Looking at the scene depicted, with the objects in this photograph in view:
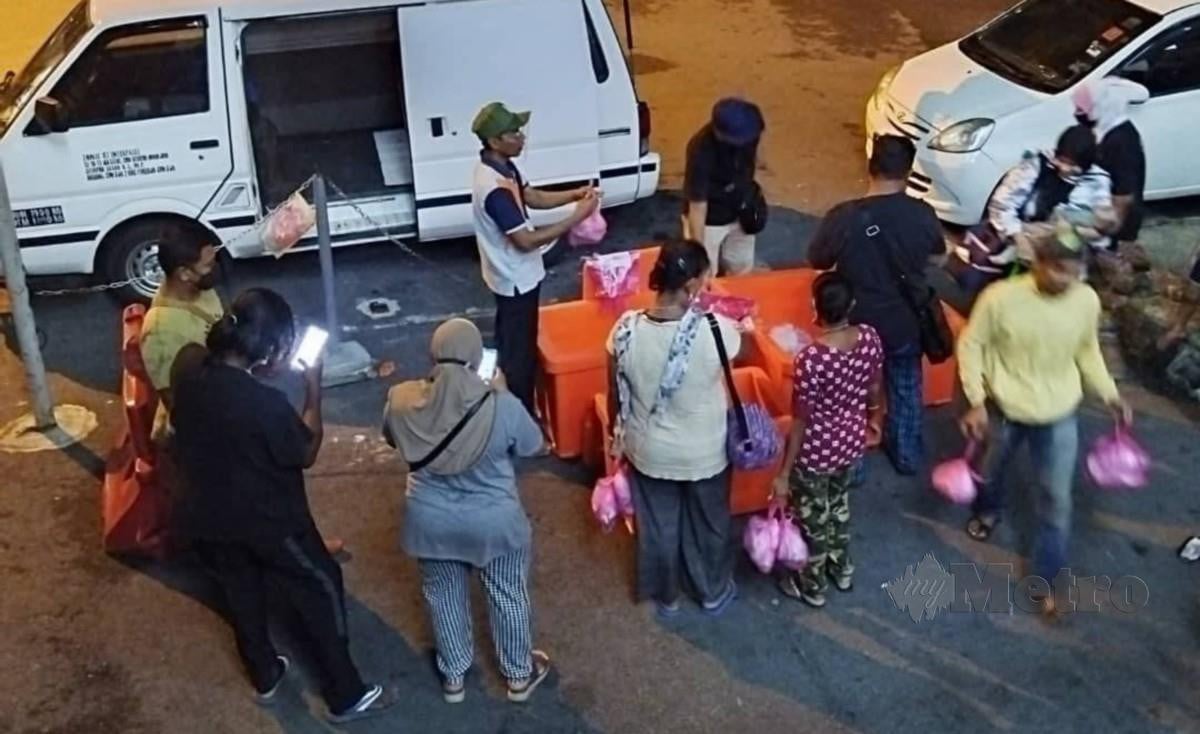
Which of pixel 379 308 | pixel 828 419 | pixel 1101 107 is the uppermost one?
pixel 1101 107

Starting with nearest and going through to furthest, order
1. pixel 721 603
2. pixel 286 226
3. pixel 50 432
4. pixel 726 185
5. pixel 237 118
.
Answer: pixel 721 603
pixel 726 185
pixel 50 432
pixel 286 226
pixel 237 118

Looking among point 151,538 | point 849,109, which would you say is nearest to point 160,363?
point 151,538

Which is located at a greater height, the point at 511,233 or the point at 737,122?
the point at 737,122

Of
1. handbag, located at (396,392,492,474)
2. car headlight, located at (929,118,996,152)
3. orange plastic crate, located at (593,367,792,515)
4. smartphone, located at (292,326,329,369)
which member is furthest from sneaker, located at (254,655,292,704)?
car headlight, located at (929,118,996,152)

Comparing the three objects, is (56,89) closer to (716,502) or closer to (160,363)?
(160,363)

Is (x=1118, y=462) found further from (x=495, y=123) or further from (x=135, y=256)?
(x=135, y=256)

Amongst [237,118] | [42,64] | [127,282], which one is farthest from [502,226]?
[42,64]

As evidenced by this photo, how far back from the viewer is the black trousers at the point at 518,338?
6480 mm

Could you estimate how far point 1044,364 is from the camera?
5371 millimetres

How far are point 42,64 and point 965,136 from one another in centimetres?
579

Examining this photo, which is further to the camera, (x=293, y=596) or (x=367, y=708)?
(x=367, y=708)

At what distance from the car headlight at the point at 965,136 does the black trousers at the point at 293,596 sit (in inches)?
219

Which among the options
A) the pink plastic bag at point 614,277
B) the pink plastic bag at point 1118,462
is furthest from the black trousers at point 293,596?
the pink plastic bag at point 1118,462

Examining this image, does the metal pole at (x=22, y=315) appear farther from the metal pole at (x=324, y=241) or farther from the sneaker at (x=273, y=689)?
the sneaker at (x=273, y=689)
